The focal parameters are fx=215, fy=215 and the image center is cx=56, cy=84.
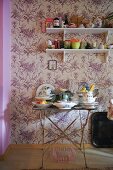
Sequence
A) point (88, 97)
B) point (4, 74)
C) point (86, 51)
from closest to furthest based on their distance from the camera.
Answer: point (88, 97) < point (4, 74) < point (86, 51)

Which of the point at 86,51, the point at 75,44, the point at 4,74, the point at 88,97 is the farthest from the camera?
the point at 86,51

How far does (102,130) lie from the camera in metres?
3.15

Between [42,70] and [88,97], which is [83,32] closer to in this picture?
[42,70]

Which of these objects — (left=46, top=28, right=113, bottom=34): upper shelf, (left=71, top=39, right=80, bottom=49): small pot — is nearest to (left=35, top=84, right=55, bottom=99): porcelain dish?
(left=71, top=39, right=80, bottom=49): small pot

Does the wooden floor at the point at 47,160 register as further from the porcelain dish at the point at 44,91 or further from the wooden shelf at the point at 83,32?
the wooden shelf at the point at 83,32

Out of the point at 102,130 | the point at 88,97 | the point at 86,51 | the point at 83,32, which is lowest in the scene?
the point at 102,130

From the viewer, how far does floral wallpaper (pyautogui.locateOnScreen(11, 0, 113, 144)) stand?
3102 mm

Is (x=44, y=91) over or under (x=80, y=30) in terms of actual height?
under

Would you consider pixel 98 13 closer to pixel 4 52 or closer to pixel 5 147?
pixel 4 52

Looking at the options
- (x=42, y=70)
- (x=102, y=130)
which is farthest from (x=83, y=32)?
(x=102, y=130)

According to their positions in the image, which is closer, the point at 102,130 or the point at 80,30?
the point at 80,30

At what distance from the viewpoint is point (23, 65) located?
3.15 m

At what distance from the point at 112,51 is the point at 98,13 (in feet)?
1.91

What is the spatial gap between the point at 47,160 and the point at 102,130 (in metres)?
0.93
